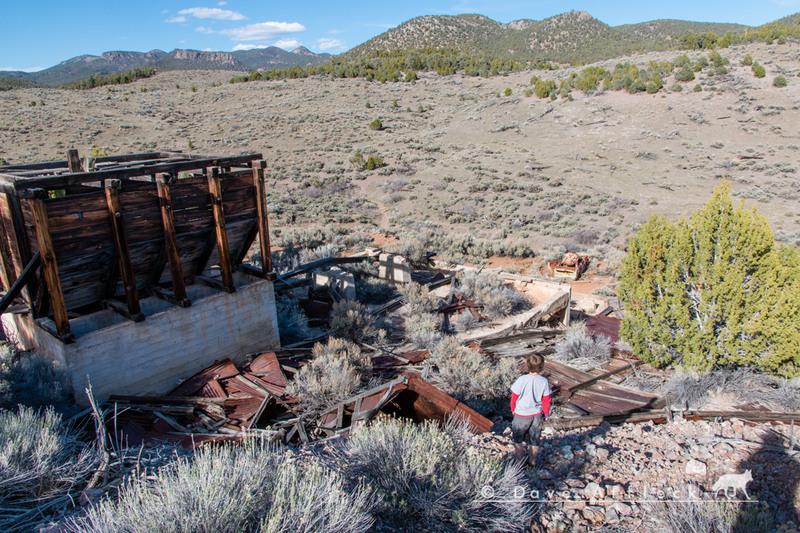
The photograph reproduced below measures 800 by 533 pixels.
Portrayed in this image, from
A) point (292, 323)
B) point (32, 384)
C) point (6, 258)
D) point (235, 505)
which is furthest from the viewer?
point (292, 323)

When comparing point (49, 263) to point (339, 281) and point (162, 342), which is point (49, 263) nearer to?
point (162, 342)

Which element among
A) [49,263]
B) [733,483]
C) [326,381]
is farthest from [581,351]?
[49,263]

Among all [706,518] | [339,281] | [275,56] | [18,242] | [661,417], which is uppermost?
[275,56]

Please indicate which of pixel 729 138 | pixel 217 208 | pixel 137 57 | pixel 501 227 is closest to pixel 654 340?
pixel 217 208

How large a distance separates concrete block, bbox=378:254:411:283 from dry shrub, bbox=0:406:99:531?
27.5 ft

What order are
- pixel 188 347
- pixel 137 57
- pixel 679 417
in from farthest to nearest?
pixel 137 57, pixel 188 347, pixel 679 417

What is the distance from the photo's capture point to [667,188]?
946 inches

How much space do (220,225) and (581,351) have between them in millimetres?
6308

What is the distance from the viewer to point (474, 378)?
22.6 feet

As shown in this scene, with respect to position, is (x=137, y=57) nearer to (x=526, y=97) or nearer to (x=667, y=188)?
(x=526, y=97)

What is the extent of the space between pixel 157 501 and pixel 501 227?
18324mm

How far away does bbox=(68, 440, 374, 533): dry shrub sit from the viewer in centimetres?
281

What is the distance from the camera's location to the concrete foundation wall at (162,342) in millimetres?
Result: 5738

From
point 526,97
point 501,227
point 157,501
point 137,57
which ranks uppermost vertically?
point 137,57
